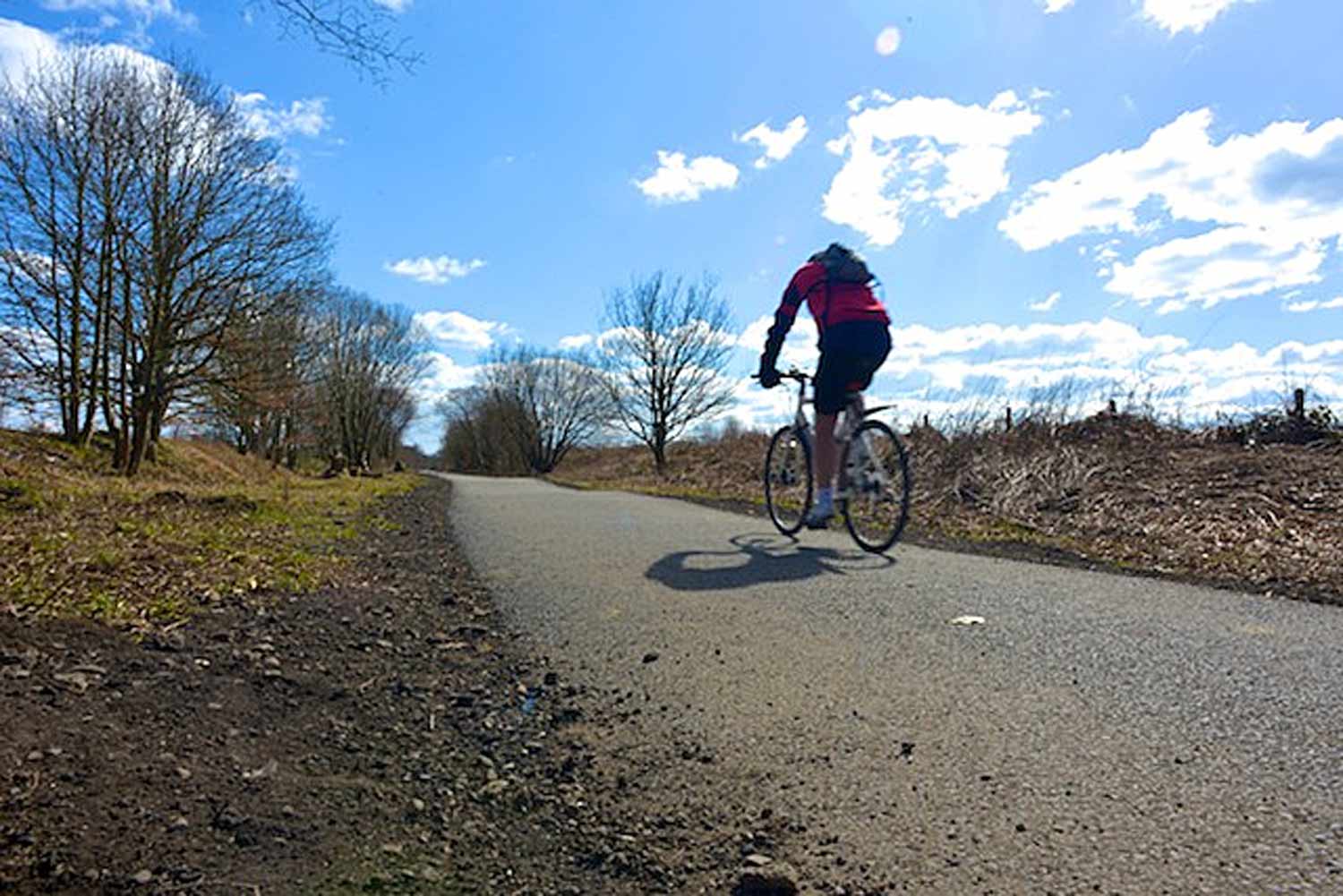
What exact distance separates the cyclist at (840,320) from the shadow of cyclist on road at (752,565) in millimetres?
1031

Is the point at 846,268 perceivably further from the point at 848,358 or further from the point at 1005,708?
the point at 1005,708

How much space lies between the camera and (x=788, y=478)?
7.43 meters

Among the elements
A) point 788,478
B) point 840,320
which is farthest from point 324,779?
point 788,478

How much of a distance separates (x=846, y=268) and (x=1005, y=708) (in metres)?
3.75

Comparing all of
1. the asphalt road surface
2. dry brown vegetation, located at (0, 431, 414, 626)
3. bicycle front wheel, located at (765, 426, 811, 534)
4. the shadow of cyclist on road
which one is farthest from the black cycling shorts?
dry brown vegetation, located at (0, 431, 414, 626)

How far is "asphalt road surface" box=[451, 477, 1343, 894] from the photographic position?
5.48 feet

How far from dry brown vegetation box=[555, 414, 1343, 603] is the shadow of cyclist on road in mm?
1352

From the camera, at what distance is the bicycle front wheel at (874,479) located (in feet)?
19.1

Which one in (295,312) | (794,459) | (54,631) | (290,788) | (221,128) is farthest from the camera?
(295,312)

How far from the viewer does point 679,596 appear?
167 inches

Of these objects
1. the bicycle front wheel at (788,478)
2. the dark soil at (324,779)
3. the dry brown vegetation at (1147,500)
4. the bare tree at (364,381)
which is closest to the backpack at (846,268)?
the bicycle front wheel at (788,478)

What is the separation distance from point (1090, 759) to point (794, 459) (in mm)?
5291

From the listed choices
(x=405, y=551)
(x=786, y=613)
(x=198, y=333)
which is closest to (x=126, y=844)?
(x=786, y=613)

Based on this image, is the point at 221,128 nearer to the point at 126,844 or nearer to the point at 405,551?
the point at 405,551
